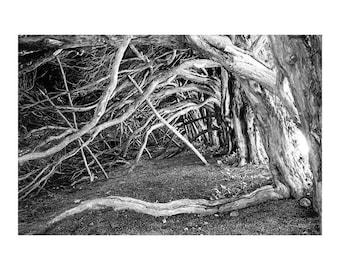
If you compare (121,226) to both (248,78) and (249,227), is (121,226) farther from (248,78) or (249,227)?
(248,78)

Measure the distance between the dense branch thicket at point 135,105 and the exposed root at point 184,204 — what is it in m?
0.10

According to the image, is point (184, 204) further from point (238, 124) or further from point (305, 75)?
point (305, 75)

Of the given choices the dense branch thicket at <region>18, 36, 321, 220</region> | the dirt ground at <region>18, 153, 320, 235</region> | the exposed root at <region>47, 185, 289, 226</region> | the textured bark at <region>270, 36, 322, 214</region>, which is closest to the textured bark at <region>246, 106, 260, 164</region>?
the dense branch thicket at <region>18, 36, 321, 220</region>

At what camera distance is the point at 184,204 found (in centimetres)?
228

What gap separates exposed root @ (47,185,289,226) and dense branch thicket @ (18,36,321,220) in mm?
96

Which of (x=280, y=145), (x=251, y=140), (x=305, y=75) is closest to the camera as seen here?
(x=305, y=75)

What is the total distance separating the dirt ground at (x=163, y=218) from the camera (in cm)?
216

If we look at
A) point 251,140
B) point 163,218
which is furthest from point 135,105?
point 251,140

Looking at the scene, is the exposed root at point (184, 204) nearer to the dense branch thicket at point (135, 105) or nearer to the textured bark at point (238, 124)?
the dense branch thicket at point (135, 105)

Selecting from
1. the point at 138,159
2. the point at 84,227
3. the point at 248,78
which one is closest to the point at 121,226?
the point at 84,227

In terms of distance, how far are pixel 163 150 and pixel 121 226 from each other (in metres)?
0.55

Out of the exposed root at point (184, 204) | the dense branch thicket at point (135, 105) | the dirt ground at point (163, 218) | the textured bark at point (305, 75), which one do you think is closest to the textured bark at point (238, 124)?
the dense branch thicket at point (135, 105)

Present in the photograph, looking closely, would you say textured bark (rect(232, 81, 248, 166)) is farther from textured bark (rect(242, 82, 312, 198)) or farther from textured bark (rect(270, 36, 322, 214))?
textured bark (rect(270, 36, 322, 214))

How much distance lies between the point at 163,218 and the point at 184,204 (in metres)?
0.15
